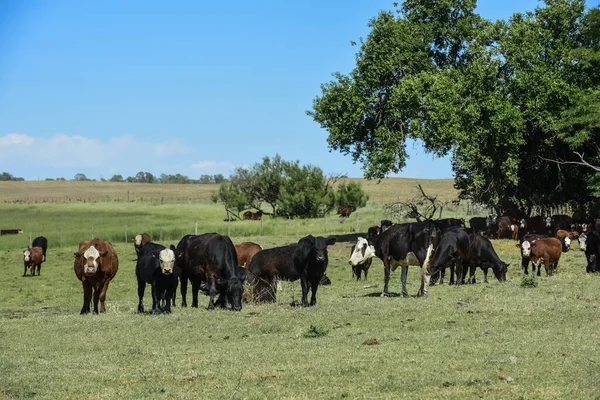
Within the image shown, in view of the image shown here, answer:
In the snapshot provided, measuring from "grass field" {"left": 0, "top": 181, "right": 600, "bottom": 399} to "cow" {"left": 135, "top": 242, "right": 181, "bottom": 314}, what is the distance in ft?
1.61

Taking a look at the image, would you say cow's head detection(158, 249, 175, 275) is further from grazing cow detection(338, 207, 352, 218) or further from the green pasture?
grazing cow detection(338, 207, 352, 218)

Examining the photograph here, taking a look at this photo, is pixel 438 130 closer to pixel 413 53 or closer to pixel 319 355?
pixel 413 53

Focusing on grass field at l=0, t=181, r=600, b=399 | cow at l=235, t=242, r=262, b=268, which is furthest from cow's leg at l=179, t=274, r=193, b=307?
cow at l=235, t=242, r=262, b=268

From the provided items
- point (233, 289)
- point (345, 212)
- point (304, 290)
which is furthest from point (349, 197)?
point (233, 289)

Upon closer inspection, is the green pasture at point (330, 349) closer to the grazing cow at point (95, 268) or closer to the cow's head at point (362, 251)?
the grazing cow at point (95, 268)

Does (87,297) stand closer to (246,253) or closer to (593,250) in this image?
(246,253)

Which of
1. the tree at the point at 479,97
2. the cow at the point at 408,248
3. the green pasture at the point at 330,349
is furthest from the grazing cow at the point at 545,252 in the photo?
the tree at the point at 479,97

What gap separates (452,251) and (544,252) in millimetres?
4975

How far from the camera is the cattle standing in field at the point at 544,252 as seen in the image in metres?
26.5

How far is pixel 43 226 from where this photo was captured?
6806 cm

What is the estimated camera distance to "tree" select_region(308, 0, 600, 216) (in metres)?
46.0

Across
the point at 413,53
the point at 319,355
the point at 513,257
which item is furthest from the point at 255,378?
the point at 413,53

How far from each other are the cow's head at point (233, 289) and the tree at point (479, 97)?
27.9 metres

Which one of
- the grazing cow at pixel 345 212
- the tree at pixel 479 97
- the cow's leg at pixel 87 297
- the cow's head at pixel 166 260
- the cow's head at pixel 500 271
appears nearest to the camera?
the cow's head at pixel 166 260
